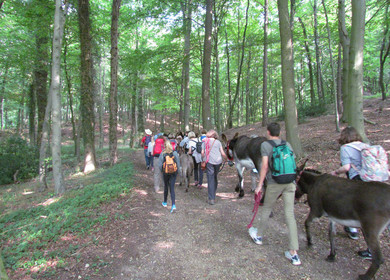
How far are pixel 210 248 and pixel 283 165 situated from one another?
2.14 metres

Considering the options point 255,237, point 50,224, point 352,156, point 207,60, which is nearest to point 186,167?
point 255,237

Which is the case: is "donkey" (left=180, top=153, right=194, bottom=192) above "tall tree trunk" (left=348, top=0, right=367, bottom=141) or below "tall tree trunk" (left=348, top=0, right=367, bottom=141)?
below

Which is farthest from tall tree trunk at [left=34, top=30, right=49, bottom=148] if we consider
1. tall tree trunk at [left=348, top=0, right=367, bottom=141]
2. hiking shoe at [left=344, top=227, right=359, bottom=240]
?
hiking shoe at [left=344, top=227, right=359, bottom=240]

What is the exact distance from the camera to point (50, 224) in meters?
5.09

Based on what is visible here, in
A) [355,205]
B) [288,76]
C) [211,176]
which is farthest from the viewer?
[288,76]

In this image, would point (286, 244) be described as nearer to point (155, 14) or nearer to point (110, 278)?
point (110, 278)

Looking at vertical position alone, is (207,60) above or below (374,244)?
above

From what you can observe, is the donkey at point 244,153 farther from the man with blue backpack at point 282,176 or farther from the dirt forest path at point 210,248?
the man with blue backpack at point 282,176

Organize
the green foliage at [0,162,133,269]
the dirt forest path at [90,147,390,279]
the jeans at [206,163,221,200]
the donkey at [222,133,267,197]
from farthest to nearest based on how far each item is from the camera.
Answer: the jeans at [206,163,221,200] < the donkey at [222,133,267,197] < the green foliage at [0,162,133,269] < the dirt forest path at [90,147,390,279]

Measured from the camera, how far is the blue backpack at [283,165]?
3441mm

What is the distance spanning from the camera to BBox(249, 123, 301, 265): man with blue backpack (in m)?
3.45

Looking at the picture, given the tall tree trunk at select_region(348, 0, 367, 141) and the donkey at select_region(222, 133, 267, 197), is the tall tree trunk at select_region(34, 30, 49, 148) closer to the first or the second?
the donkey at select_region(222, 133, 267, 197)

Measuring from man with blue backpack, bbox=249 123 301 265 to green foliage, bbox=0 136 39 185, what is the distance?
1497 centimetres

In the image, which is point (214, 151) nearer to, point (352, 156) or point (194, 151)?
point (194, 151)
